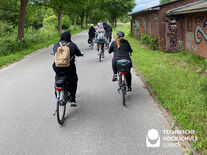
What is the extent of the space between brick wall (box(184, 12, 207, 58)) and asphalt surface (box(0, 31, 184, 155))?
18.1 ft

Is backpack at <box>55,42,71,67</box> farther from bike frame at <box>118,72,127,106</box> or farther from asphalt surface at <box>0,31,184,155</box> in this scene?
bike frame at <box>118,72,127,106</box>

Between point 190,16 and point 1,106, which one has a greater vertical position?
point 190,16

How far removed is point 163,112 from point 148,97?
3.82ft

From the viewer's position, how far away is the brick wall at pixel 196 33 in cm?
1184

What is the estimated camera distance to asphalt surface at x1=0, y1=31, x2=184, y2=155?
156 inches

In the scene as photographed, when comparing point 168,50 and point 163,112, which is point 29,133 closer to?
point 163,112

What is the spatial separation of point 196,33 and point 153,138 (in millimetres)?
10005

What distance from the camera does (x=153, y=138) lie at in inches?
166

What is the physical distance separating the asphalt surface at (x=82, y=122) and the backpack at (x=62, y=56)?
1235 millimetres

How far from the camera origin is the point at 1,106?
620 cm

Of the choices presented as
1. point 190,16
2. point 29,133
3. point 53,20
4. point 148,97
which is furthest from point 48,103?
point 53,20

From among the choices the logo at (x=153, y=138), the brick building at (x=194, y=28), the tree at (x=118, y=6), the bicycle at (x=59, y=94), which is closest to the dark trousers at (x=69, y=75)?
the bicycle at (x=59, y=94)

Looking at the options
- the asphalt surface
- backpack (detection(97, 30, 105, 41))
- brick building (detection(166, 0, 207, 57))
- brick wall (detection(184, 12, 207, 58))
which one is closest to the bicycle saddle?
Answer: the asphalt surface

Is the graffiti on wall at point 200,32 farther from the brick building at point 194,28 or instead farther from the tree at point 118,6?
the tree at point 118,6
